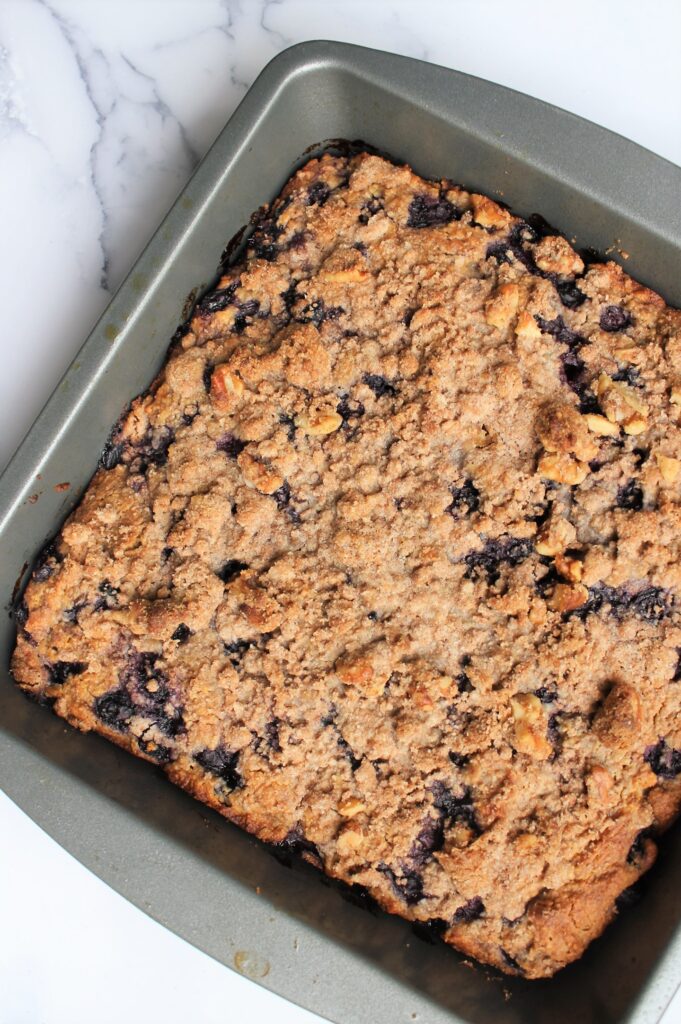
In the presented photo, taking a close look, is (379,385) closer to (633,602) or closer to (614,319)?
(614,319)

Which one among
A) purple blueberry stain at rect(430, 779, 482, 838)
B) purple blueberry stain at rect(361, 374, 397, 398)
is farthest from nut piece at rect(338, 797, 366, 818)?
purple blueberry stain at rect(361, 374, 397, 398)

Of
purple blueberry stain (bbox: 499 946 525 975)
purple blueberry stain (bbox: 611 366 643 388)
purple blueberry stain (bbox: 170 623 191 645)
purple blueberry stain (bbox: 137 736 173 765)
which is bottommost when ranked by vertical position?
purple blueberry stain (bbox: 137 736 173 765)

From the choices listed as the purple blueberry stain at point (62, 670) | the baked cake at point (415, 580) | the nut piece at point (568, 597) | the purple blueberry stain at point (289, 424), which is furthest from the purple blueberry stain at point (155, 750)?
the nut piece at point (568, 597)

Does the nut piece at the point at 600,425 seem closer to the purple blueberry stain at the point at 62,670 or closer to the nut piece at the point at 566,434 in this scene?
the nut piece at the point at 566,434

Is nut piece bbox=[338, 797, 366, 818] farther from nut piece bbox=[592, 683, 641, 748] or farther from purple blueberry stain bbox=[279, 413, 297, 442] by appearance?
purple blueberry stain bbox=[279, 413, 297, 442]

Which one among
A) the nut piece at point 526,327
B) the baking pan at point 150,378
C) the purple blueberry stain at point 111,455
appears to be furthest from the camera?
the purple blueberry stain at point 111,455

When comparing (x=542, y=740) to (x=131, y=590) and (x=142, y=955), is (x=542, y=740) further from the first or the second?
(x=142, y=955)
